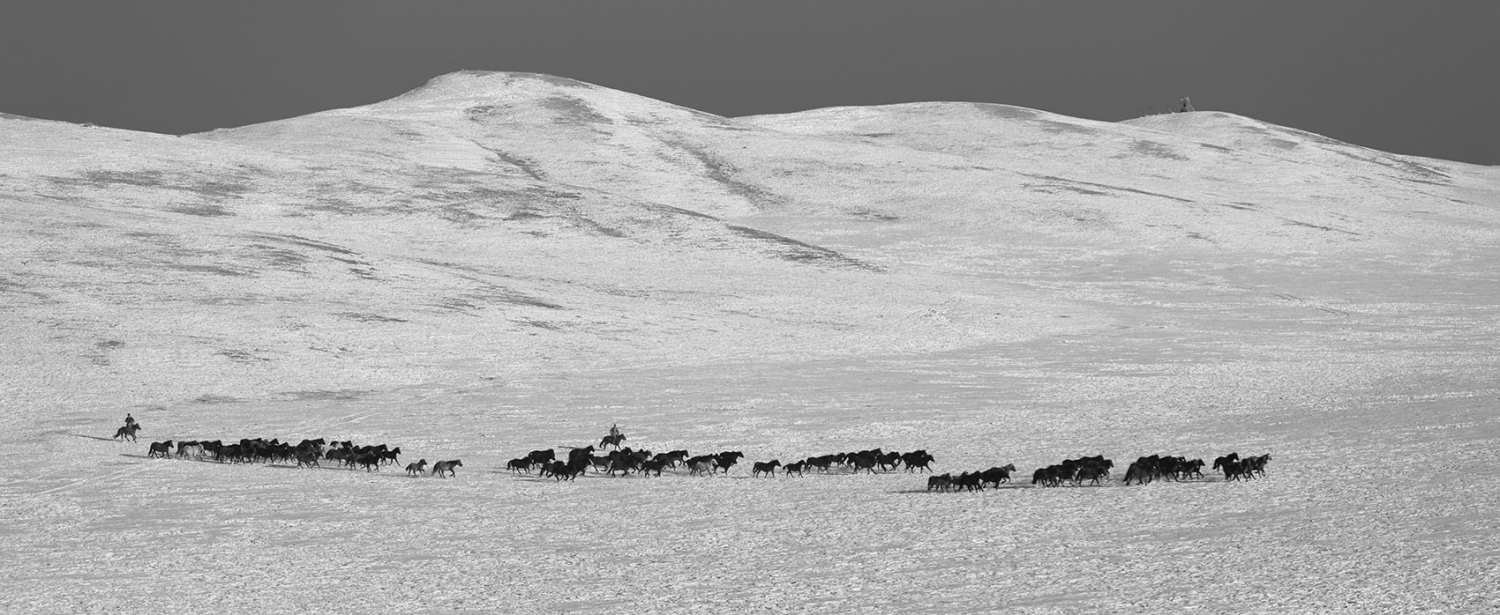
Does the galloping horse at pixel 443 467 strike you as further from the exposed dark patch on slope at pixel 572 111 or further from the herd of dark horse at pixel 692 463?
the exposed dark patch on slope at pixel 572 111

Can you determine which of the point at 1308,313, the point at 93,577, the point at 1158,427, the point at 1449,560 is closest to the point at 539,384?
the point at 1158,427

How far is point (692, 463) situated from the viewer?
25.7 m

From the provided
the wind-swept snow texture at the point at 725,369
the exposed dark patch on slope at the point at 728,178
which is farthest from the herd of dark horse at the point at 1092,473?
the exposed dark patch on slope at the point at 728,178

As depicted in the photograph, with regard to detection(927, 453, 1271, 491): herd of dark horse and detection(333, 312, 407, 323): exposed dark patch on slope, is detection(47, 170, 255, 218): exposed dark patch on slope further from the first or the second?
detection(927, 453, 1271, 491): herd of dark horse

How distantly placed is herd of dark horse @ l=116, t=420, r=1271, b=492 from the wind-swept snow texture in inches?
19.4

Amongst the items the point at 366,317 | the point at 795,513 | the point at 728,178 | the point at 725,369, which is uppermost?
the point at 728,178

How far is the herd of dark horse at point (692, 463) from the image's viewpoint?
22.4 meters

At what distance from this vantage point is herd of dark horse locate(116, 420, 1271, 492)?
22.4m

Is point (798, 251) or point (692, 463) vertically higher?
point (798, 251)

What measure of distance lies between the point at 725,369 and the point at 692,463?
16592 millimetres

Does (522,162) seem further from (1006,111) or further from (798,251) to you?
(1006,111)

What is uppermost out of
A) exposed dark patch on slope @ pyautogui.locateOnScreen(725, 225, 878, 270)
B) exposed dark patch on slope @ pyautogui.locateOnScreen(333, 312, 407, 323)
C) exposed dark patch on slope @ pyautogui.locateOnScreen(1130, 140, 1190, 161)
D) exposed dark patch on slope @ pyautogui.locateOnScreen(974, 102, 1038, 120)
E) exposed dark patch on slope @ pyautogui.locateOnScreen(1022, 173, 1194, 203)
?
exposed dark patch on slope @ pyautogui.locateOnScreen(974, 102, 1038, 120)

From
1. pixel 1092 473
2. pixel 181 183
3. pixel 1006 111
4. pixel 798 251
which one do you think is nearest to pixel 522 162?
pixel 181 183

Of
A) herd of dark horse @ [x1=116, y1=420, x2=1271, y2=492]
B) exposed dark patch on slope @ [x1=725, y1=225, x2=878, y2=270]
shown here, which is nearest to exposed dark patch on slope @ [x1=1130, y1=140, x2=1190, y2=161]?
exposed dark patch on slope @ [x1=725, y1=225, x2=878, y2=270]
